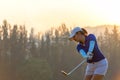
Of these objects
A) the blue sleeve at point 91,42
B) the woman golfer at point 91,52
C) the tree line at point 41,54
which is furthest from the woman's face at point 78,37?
the tree line at point 41,54

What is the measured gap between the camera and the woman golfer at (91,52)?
447 inches

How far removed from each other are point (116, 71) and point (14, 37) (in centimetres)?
2408

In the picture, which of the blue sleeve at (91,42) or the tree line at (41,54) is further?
the tree line at (41,54)

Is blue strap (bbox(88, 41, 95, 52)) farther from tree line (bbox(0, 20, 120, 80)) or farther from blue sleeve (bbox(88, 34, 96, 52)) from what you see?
tree line (bbox(0, 20, 120, 80))

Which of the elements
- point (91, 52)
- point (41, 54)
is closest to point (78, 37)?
point (91, 52)

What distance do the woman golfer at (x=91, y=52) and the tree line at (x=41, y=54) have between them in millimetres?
72994

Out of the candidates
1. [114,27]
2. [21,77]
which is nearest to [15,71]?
[21,77]

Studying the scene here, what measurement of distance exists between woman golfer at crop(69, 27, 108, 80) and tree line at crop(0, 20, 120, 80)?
239 ft

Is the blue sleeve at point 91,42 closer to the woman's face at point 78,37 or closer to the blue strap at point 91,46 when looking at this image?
the blue strap at point 91,46

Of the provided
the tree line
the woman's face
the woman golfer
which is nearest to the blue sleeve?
the woman golfer

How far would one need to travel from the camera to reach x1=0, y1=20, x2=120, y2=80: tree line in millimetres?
88206

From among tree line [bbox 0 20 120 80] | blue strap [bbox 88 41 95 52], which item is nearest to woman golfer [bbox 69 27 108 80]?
blue strap [bbox 88 41 95 52]

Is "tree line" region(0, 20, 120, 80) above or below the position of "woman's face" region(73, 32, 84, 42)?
below

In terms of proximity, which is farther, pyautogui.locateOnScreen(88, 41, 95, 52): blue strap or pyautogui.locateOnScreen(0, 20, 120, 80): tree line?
pyautogui.locateOnScreen(0, 20, 120, 80): tree line
